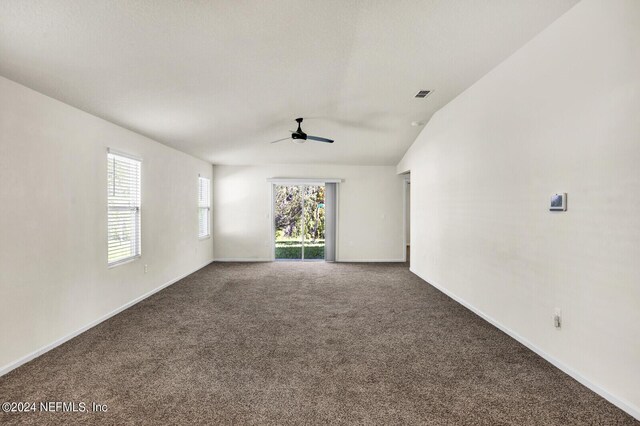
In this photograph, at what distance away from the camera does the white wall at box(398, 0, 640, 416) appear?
6.97 feet

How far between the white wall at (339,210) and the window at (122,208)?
11.0 feet

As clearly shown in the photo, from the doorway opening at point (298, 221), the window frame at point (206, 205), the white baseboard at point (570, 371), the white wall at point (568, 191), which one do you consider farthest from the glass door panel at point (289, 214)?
the white baseboard at point (570, 371)

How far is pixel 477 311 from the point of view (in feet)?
13.2

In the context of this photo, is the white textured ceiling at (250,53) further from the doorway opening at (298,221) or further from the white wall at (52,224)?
the doorway opening at (298,221)

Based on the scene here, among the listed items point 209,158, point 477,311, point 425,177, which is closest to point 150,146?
point 209,158

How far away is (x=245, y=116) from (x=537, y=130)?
358cm

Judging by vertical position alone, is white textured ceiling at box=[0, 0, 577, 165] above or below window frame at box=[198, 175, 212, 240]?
above

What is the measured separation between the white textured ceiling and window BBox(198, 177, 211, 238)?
265 cm

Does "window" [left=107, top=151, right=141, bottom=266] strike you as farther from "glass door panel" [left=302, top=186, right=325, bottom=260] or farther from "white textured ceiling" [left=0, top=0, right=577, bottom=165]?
"glass door panel" [left=302, top=186, right=325, bottom=260]

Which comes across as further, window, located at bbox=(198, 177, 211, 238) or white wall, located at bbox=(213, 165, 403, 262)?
white wall, located at bbox=(213, 165, 403, 262)

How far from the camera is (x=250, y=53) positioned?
2.97 m

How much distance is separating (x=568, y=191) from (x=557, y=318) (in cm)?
107

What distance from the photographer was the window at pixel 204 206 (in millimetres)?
7186

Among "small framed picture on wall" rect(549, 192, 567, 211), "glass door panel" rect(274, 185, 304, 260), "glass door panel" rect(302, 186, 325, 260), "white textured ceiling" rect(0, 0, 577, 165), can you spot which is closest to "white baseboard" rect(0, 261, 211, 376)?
"white textured ceiling" rect(0, 0, 577, 165)
